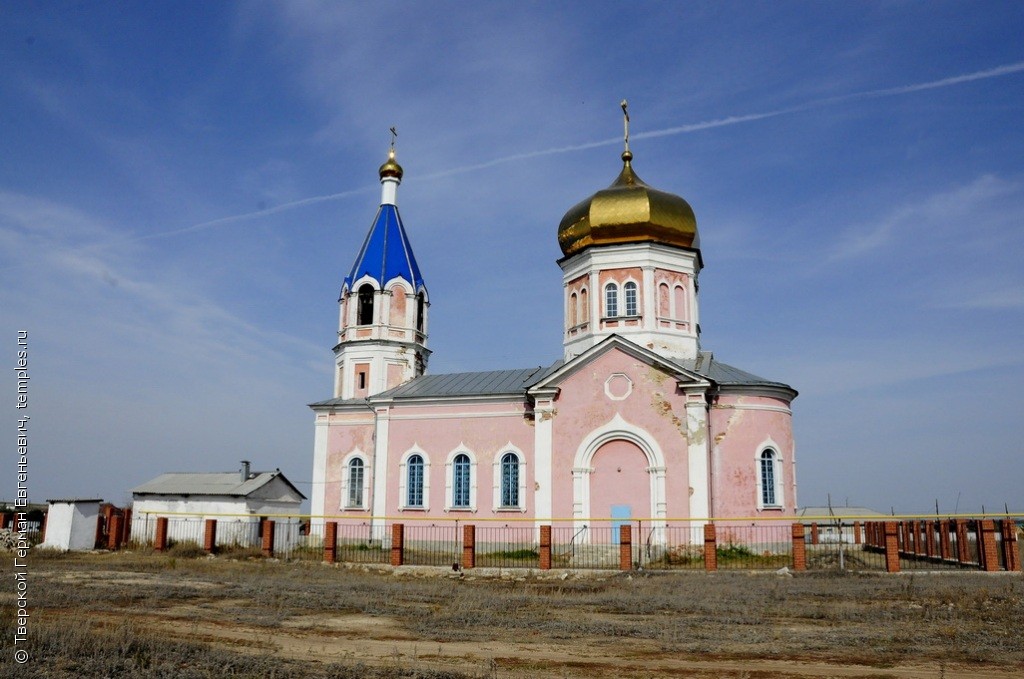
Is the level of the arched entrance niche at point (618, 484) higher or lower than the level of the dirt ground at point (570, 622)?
higher

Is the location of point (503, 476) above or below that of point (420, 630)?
above

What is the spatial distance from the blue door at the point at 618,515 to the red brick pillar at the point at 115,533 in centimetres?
1518

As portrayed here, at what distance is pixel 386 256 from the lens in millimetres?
30828

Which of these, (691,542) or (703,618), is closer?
(703,618)

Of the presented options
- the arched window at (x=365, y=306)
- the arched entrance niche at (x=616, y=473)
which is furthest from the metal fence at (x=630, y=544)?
the arched window at (x=365, y=306)

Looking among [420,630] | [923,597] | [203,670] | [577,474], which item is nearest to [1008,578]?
[923,597]

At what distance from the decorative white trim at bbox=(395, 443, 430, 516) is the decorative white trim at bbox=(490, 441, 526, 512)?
232cm

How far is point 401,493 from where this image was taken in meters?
27.1

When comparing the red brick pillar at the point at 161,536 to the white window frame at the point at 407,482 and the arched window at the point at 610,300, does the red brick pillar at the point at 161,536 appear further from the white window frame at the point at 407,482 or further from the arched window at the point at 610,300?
the arched window at the point at 610,300

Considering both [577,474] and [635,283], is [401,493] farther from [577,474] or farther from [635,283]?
[635,283]

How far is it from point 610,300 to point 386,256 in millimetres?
9182

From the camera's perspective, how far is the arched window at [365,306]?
99.9 feet

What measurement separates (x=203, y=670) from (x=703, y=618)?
7139mm

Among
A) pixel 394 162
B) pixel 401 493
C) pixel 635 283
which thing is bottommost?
pixel 401 493
